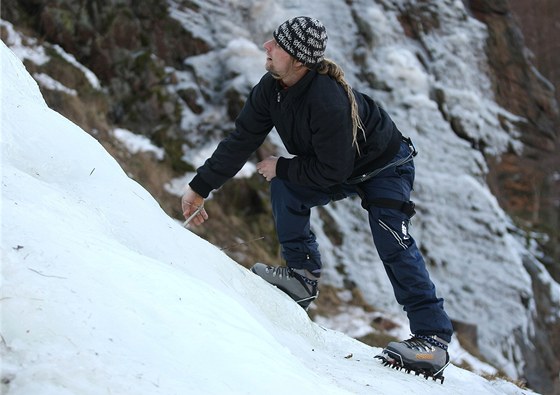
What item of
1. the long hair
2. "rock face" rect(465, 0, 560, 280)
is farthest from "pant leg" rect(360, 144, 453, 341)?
"rock face" rect(465, 0, 560, 280)

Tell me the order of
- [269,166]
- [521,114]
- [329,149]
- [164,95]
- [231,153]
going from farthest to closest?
[521,114] → [164,95] → [231,153] → [269,166] → [329,149]

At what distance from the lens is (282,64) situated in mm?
2529

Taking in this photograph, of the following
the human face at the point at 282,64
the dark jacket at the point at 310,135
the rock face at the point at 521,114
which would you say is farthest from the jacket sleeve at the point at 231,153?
the rock face at the point at 521,114

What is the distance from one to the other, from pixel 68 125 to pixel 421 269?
1.61 m


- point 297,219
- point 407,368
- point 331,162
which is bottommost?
point 407,368

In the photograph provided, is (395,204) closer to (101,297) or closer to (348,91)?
(348,91)

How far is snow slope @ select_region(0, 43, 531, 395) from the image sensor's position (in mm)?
1114

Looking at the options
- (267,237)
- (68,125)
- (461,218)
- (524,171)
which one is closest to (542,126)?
(524,171)

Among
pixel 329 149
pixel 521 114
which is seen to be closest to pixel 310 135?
pixel 329 149

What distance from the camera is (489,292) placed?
30.6 ft

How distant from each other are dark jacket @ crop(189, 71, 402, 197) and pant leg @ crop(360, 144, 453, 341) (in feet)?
0.76

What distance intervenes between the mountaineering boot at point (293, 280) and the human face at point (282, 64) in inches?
39.8

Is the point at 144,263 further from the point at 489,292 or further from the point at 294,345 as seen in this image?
the point at 489,292

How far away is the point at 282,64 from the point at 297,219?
0.81 metres
